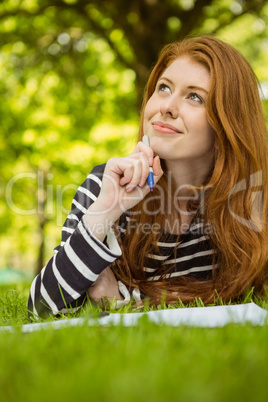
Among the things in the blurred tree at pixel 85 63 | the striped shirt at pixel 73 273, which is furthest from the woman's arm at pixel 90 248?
the blurred tree at pixel 85 63

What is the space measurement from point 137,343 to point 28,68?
29.2ft

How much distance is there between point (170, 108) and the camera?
2729mm

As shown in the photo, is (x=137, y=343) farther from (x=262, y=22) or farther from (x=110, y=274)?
(x=262, y=22)

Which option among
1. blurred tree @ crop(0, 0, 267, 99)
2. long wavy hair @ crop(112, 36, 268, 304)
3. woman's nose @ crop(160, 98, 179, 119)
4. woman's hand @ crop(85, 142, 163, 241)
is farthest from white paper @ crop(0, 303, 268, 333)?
blurred tree @ crop(0, 0, 267, 99)

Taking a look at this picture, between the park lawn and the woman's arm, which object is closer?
the park lawn

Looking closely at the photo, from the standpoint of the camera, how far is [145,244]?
9.53 feet

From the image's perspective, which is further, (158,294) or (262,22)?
(262,22)

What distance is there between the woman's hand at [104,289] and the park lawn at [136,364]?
916 mm

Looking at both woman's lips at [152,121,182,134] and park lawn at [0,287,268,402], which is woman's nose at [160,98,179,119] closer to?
woman's lips at [152,121,182,134]

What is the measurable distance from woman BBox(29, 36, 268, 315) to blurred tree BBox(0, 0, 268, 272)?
4862 mm

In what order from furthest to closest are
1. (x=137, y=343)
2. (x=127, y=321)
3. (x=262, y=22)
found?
(x=262, y=22) → (x=127, y=321) → (x=137, y=343)

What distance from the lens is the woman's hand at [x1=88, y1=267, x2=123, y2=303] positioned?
2477 mm

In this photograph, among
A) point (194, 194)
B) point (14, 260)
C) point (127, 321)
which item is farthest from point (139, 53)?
point (14, 260)

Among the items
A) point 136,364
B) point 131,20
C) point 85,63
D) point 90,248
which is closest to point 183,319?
point 136,364
